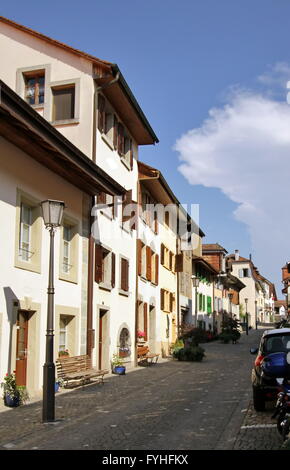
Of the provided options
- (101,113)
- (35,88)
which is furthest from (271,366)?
(35,88)

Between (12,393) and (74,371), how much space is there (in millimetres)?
3911

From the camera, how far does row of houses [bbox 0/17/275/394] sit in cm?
1223

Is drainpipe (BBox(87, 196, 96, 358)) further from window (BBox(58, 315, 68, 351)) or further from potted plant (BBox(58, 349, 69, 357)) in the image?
potted plant (BBox(58, 349, 69, 357))

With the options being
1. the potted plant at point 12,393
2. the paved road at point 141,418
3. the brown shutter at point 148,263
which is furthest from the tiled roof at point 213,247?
the potted plant at point 12,393

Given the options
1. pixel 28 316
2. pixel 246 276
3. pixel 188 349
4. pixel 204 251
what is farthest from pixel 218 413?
pixel 246 276

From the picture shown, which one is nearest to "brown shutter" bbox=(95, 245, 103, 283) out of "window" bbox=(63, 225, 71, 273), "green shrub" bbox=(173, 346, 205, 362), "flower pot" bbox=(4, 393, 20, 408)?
"window" bbox=(63, 225, 71, 273)

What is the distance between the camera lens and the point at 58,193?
14820mm

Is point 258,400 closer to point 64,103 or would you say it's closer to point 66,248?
point 66,248

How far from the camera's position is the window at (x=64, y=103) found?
17.7 metres

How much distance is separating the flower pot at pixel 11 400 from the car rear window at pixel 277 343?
5.04 m

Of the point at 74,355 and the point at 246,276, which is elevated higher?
the point at 246,276

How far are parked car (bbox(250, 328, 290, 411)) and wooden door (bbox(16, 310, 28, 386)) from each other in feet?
18.8

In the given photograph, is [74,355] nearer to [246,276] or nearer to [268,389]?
[268,389]
